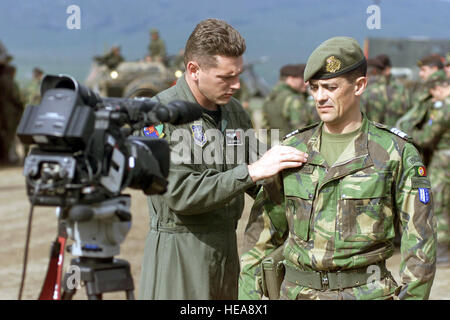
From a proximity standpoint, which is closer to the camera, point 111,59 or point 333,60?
point 333,60

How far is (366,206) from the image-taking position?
2777mm

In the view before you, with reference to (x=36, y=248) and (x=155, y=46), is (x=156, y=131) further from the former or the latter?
(x=155, y=46)

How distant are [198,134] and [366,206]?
90 cm

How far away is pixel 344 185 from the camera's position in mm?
2814

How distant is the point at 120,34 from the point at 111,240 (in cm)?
16893

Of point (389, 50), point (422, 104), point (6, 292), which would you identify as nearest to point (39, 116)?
point (6, 292)

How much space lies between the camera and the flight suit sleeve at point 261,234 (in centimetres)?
304

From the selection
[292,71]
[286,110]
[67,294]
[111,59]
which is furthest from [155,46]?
[67,294]

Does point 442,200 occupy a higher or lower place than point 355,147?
lower

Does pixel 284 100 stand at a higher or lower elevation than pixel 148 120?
lower

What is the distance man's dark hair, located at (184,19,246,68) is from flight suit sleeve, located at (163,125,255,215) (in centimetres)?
46

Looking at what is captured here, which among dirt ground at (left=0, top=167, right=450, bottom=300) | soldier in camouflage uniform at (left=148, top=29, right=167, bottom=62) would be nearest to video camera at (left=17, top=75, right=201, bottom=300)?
dirt ground at (left=0, top=167, right=450, bottom=300)

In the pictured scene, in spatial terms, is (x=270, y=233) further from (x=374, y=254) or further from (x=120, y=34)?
(x=120, y=34)

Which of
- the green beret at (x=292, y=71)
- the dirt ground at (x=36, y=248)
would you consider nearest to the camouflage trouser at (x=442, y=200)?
the dirt ground at (x=36, y=248)
